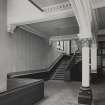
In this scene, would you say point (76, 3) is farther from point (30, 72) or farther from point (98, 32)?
point (30, 72)

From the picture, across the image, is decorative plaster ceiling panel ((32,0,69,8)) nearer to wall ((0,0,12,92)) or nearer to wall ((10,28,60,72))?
wall ((0,0,12,92))

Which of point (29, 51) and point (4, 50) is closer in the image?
point (4, 50)

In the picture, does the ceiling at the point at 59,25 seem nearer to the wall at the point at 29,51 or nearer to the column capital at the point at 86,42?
the wall at the point at 29,51

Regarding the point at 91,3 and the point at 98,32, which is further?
the point at 98,32

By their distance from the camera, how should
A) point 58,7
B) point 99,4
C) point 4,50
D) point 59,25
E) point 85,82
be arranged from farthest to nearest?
point 59,25 < point 4,50 < point 85,82 < point 58,7 < point 99,4

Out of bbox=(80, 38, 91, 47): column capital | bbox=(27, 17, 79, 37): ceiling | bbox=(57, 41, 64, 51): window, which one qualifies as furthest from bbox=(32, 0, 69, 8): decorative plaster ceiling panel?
bbox=(57, 41, 64, 51): window

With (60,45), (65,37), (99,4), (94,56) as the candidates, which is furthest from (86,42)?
(60,45)

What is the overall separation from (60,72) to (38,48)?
2.36 m

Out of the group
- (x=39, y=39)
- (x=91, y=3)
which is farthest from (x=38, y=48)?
(x=91, y=3)

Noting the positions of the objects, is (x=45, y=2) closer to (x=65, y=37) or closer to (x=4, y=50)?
(x=4, y=50)

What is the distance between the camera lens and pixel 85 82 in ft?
14.3

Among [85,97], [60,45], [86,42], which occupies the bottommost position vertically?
[85,97]

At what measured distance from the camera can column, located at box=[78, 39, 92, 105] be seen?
13.8 ft

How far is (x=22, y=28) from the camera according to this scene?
21.8 feet
